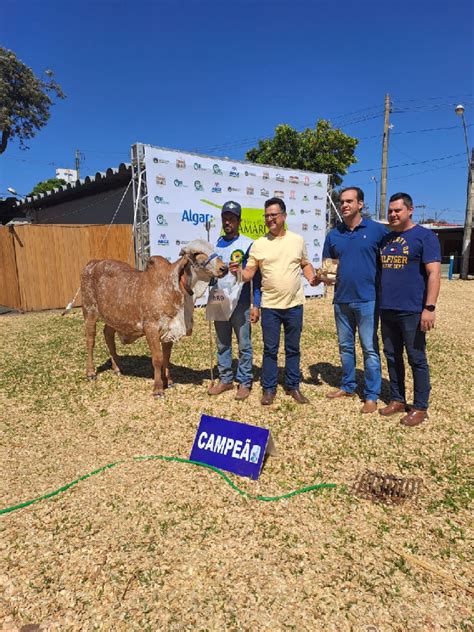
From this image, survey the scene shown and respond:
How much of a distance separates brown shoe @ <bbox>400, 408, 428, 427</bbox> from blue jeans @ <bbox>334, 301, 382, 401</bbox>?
0.40 metres

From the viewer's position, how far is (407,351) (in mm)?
4152

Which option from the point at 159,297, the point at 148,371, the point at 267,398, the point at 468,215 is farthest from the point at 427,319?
the point at 468,215

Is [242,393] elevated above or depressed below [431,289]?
below

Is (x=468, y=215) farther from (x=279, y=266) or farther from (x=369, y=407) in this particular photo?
(x=279, y=266)

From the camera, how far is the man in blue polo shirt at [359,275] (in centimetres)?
430

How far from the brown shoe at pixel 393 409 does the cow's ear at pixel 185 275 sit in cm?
249

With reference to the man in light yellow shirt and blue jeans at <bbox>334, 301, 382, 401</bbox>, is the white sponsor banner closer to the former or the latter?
the man in light yellow shirt

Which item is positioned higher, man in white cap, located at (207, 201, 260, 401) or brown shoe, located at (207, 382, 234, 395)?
man in white cap, located at (207, 201, 260, 401)

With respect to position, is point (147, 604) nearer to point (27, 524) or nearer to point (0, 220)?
point (27, 524)

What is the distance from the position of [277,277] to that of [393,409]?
6.20 ft

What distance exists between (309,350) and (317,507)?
4379 mm

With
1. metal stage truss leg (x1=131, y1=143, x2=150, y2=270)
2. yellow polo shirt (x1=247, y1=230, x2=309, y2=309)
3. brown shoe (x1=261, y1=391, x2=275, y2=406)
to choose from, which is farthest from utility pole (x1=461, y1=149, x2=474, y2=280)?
brown shoe (x1=261, y1=391, x2=275, y2=406)

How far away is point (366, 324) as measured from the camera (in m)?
4.42

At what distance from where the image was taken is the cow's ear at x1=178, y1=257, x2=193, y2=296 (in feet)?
15.3
